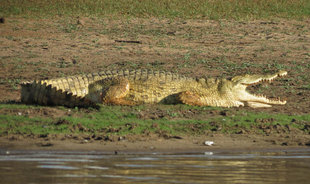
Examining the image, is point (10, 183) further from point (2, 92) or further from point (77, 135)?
point (2, 92)

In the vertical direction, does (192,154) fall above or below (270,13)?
below

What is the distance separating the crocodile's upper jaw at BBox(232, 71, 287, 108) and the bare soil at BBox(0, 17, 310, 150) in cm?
18

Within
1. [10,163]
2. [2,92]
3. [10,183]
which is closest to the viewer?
[10,183]

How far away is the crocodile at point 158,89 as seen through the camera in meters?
9.98

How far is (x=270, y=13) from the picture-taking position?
73.7ft

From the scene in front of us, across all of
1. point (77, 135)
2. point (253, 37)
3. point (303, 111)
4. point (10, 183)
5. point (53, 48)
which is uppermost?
point (253, 37)

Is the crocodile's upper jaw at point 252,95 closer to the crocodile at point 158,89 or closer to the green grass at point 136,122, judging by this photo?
the crocodile at point 158,89

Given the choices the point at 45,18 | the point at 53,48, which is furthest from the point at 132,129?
the point at 45,18

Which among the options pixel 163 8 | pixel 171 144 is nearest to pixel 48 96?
pixel 171 144

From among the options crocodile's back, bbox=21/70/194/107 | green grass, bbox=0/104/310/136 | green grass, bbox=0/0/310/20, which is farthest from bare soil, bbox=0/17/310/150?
green grass, bbox=0/0/310/20

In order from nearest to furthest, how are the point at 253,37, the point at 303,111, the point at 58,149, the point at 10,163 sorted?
the point at 10,163 → the point at 58,149 → the point at 303,111 → the point at 253,37

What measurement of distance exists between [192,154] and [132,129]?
4.08 ft

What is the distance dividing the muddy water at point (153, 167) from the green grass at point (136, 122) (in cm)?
101

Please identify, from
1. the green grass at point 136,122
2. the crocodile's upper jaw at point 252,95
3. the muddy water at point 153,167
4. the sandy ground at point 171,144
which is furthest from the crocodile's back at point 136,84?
the muddy water at point 153,167
